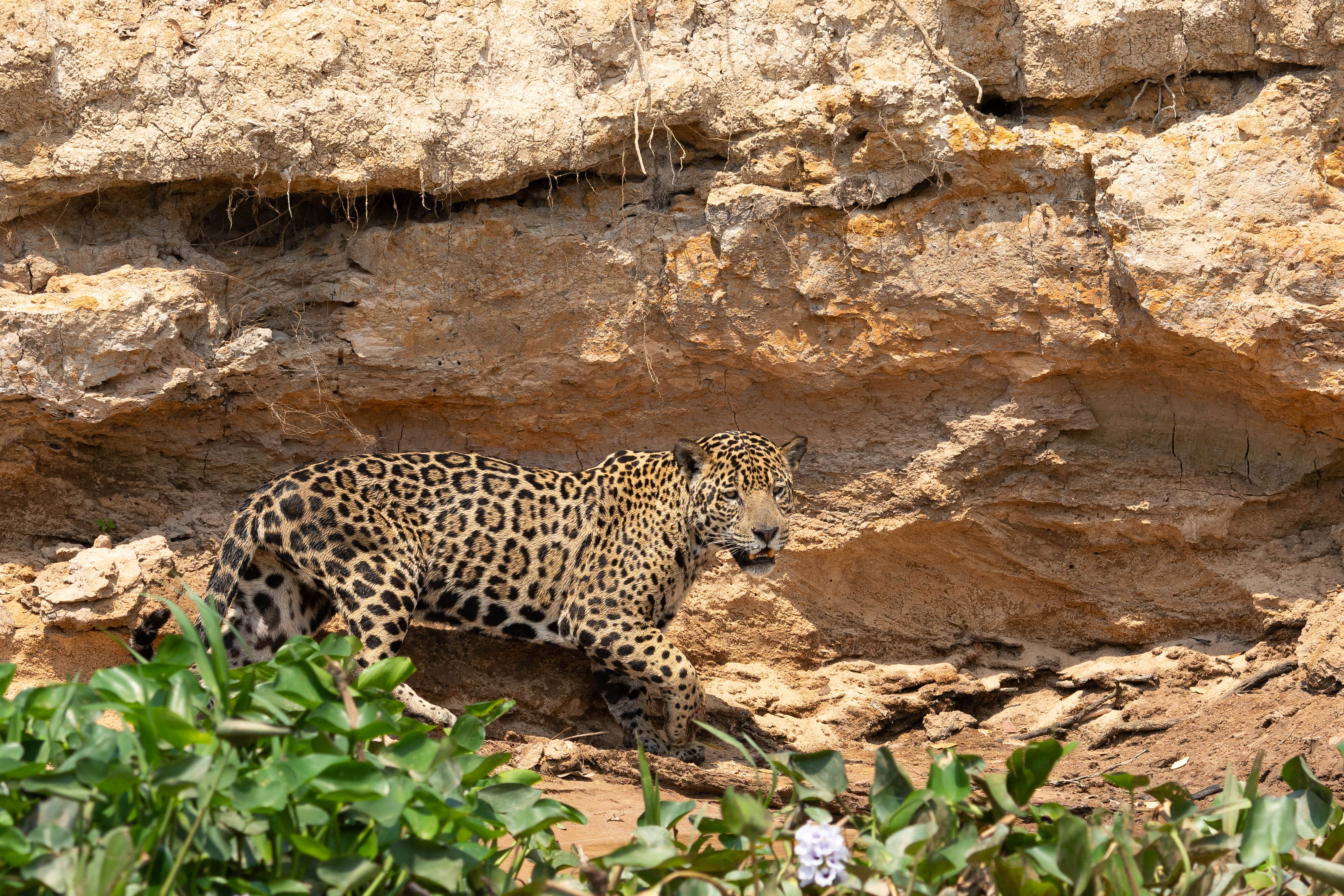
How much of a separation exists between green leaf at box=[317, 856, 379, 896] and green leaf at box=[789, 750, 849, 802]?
4.56ft

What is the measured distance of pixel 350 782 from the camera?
350 cm

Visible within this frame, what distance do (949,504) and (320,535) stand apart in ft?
12.6

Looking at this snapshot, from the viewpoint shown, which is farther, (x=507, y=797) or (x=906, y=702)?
(x=906, y=702)

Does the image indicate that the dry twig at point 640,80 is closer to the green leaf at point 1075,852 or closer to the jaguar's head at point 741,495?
the jaguar's head at point 741,495

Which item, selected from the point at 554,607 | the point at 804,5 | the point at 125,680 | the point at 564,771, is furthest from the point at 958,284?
the point at 125,680

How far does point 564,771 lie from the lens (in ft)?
22.8

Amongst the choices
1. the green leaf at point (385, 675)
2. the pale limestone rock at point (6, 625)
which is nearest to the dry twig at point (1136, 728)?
the green leaf at point (385, 675)

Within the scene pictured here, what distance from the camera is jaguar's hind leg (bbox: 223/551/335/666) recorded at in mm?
7391

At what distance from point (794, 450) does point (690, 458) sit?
0.68 meters

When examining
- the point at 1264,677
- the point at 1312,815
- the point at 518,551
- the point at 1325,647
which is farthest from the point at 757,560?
the point at 1312,815

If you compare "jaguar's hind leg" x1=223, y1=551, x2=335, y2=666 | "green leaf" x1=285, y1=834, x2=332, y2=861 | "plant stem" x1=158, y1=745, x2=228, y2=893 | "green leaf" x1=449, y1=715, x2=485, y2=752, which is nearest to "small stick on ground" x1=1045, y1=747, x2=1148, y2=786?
"green leaf" x1=449, y1=715, x2=485, y2=752

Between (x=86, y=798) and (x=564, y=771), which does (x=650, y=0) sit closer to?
(x=564, y=771)

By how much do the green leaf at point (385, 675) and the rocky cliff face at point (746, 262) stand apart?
4121mm

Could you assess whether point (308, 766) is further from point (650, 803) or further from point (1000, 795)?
point (1000, 795)
